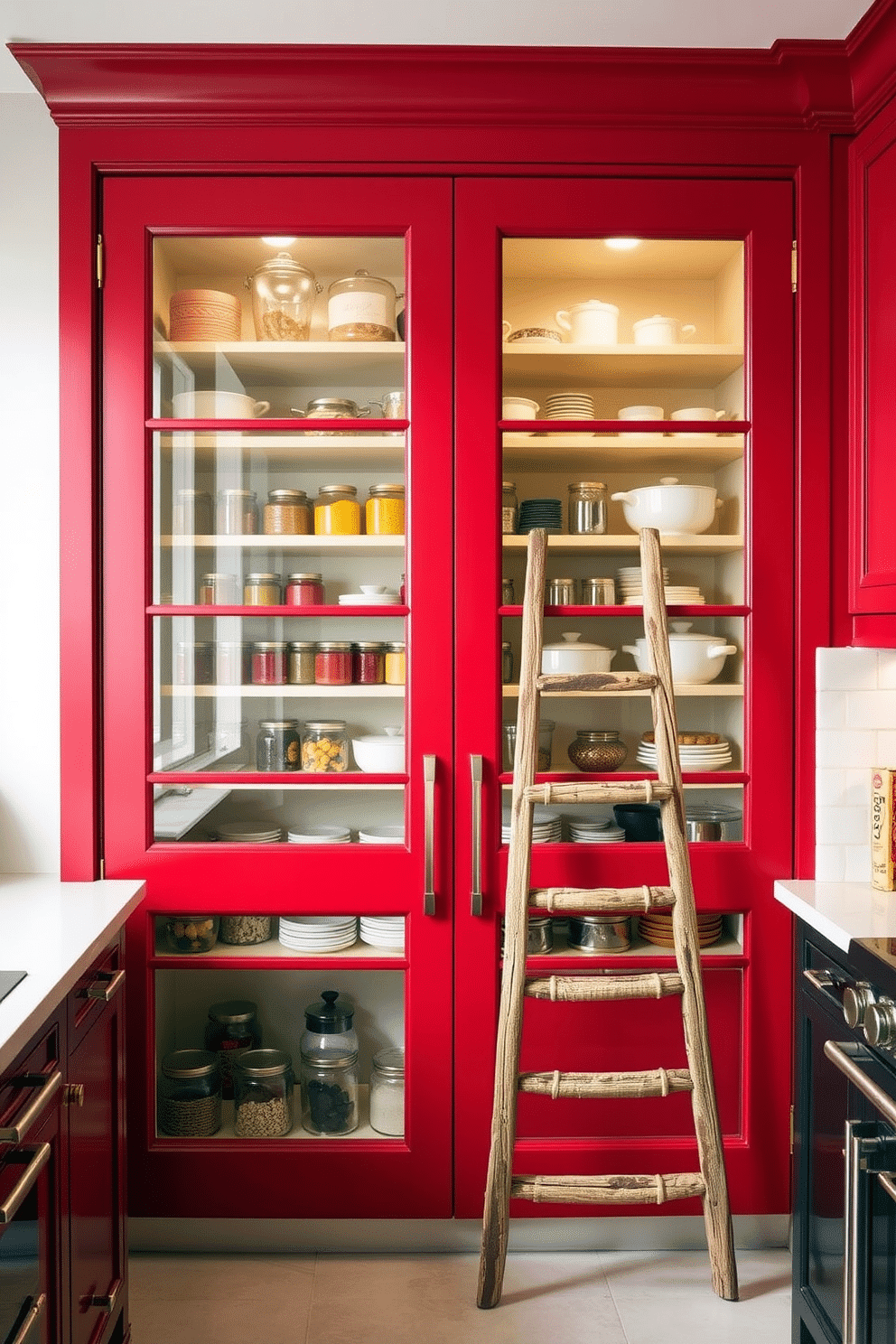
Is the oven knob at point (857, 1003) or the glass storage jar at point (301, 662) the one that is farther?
the glass storage jar at point (301, 662)

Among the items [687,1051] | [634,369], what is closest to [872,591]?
[634,369]

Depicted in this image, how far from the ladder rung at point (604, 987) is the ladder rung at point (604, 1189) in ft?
1.29

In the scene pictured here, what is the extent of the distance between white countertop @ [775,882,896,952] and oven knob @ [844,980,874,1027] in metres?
0.10

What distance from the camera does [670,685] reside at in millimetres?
2191

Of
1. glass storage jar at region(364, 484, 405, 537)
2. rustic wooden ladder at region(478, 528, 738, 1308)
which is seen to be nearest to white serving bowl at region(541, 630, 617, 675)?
rustic wooden ladder at region(478, 528, 738, 1308)

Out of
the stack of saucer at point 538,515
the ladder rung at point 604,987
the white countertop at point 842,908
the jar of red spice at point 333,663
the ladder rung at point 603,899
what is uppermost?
the stack of saucer at point 538,515

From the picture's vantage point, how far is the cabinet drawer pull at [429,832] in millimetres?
2240

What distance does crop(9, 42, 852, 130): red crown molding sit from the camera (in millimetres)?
2148

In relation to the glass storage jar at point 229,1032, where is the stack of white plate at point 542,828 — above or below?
above

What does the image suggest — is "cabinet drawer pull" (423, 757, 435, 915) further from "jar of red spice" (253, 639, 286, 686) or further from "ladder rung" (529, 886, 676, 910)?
"jar of red spice" (253, 639, 286, 686)

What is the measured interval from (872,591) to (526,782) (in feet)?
2.82

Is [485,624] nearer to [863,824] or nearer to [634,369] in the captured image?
[634,369]

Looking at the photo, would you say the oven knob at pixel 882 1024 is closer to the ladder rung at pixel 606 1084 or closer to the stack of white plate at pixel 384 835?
the ladder rung at pixel 606 1084

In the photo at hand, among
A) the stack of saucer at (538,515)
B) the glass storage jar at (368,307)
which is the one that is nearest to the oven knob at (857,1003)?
the stack of saucer at (538,515)
